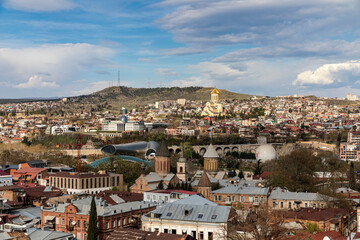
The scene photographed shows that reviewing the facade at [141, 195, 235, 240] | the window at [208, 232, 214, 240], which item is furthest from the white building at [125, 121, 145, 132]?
the window at [208, 232, 214, 240]

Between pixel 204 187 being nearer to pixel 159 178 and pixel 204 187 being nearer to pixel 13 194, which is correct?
pixel 159 178

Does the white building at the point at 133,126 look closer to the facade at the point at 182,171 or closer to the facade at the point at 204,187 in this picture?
the facade at the point at 182,171

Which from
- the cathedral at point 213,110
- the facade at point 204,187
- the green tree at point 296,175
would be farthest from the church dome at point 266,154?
the cathedral at point 213,110

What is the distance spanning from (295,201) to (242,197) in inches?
184

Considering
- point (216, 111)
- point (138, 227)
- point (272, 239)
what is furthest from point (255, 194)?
point (216, 111)

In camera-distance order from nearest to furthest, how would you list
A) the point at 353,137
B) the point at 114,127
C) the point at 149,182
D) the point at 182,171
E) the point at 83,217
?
the point at 83,217, the point at 149,182, the point at 182,171, the point at 353,137, the point at 114,127

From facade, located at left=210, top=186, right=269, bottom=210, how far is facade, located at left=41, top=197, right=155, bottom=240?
37.1 ft

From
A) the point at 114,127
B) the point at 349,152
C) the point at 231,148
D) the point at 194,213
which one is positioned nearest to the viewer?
the point at 194,213

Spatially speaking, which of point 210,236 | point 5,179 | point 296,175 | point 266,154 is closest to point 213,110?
point 266,154

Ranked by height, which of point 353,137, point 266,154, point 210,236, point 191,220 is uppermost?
point 353,137

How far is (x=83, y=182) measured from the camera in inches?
2381

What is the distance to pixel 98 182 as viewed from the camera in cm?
6184

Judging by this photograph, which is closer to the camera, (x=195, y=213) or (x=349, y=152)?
(x=195, y=213)

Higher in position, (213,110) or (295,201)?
(213,110)
